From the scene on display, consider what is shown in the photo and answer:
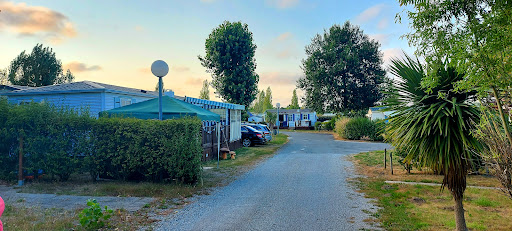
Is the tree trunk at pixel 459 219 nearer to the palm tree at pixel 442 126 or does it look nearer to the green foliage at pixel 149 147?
the palm tree at pixel 442 126

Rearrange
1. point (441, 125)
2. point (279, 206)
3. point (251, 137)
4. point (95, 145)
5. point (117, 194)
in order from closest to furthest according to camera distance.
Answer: point (441, 125)
point (279, 206)
point (117, 194)
point (95, 145)
point (251, 137)

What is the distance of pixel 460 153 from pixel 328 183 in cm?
423

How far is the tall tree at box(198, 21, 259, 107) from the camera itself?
2527 centimetres

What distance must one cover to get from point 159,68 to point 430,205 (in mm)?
7316

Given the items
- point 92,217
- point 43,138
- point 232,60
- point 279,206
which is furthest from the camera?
point 232,60

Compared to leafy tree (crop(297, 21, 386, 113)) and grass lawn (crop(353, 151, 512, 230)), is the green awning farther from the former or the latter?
leafy tree (crop(297, 21, 386, 113))

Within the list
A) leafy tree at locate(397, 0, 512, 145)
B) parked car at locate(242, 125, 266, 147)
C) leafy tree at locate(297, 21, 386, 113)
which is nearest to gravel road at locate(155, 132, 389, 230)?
leafy tree at locate(397, 0, 512, 145)

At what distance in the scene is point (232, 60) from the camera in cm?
2569

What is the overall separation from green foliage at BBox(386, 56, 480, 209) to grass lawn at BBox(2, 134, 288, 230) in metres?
4.60

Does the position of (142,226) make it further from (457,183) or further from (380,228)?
(457,183)

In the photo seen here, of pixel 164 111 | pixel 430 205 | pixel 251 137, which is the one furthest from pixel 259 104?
pixel 430 205

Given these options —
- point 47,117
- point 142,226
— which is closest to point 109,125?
point 47,117

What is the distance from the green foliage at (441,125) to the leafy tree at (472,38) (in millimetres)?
836

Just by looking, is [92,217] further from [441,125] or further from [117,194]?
[441,125]
